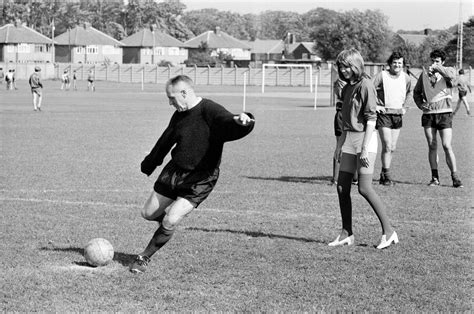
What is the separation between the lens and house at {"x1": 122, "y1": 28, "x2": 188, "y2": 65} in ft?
468

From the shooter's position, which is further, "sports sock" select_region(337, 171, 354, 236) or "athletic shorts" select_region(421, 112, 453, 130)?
"athletic shorts" select_region(421, 112, 453, 130)

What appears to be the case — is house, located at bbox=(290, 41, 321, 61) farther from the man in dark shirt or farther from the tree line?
the man in dark shirt

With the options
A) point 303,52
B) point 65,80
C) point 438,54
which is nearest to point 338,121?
point 438,54

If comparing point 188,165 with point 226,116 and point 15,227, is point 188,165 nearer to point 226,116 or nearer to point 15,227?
point 226,116

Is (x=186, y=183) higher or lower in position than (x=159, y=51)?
lower

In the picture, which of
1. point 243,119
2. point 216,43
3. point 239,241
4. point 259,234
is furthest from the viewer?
point 216,43

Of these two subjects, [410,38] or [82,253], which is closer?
[82,253]

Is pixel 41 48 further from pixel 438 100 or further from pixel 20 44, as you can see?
pixel 438 100

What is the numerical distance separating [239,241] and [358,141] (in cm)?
174

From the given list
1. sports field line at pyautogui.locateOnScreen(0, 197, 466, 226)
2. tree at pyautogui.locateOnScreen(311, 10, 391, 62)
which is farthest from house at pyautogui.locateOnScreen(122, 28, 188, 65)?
sports field line at pyautogui.locateOnScreen(0, 197, 466, 226)

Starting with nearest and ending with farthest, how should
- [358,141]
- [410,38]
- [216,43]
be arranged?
[358,141], [410,38], [216,43]

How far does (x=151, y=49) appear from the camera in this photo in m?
144

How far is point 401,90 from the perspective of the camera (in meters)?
13.0

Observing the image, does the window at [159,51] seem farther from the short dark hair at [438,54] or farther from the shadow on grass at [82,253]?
the shadow on grass at [82,253]
